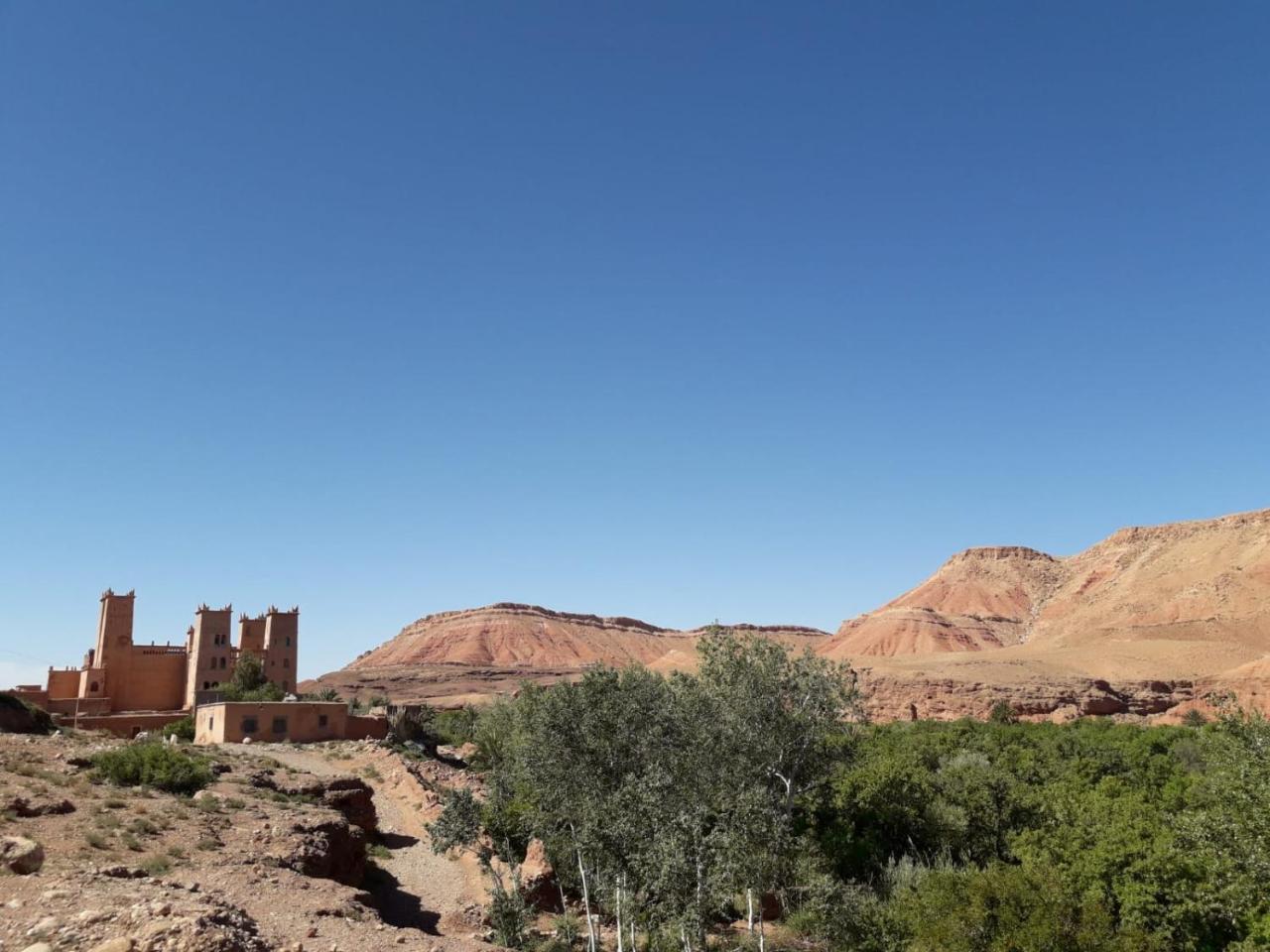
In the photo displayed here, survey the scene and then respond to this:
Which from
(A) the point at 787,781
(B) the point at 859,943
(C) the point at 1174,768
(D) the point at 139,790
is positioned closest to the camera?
(B) the point at 859,943

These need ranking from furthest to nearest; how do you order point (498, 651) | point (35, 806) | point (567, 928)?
1. point (498, 651)
2. point (567, 928)
3. point (35, 806)

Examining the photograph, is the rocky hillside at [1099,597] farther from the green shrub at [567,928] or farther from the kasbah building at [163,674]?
the green shrub at [567,928]

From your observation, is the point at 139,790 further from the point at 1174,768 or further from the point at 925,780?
the point at 1174,768

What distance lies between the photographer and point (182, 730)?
148ft

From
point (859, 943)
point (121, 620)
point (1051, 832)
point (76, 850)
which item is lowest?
point (859, 943)

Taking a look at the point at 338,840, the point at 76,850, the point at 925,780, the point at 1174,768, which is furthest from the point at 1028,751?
the point at 76,850

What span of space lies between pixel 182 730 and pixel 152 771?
21.2 meters

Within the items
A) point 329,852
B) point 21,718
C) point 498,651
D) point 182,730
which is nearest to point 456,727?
point 182,730

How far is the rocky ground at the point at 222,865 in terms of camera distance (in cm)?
1288

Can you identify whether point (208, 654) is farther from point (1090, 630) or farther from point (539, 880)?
point (1090, 630)

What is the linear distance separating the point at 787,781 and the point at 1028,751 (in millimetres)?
20403

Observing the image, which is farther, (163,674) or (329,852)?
(163,674)

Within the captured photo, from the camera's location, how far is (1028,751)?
43438 millimetres

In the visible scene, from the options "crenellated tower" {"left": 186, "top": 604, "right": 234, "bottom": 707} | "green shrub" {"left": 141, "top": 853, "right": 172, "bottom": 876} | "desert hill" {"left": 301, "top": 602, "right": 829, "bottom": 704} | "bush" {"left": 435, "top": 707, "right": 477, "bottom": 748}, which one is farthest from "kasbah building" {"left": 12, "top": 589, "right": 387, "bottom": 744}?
"desert hill" {"left": 301, "top": 602, "right": 829, "bottom": 704}
